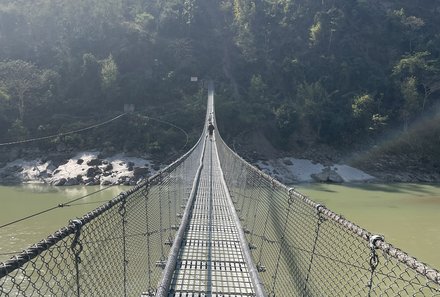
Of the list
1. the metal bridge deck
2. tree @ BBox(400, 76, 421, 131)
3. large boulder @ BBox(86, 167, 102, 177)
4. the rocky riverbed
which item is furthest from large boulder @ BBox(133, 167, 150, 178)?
tree @ BBox(400, 76, 421, 131)

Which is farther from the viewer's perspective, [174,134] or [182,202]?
[174,134]

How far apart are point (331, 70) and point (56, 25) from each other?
974 inches

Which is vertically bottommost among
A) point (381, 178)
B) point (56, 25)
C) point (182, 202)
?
point (381, 178)

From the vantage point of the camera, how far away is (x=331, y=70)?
101 ft

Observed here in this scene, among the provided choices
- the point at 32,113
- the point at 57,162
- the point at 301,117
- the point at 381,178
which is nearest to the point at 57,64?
the point at 32,113

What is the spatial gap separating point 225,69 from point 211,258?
29.9 m

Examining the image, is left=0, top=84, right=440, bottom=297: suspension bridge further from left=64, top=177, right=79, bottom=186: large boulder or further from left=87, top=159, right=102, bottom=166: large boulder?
left=87, top=159, right=102, bottom=166: large boulder

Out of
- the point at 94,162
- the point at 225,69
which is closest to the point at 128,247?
the point at 94,162

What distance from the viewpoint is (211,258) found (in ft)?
12.8

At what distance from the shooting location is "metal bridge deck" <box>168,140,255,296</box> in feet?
10.5

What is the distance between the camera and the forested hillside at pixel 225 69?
2453 centimetres

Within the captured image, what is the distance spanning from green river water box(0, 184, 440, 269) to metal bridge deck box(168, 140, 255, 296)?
1.71 metres

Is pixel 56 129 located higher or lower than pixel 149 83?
lower

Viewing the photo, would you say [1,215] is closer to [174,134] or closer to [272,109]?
[174,134]
